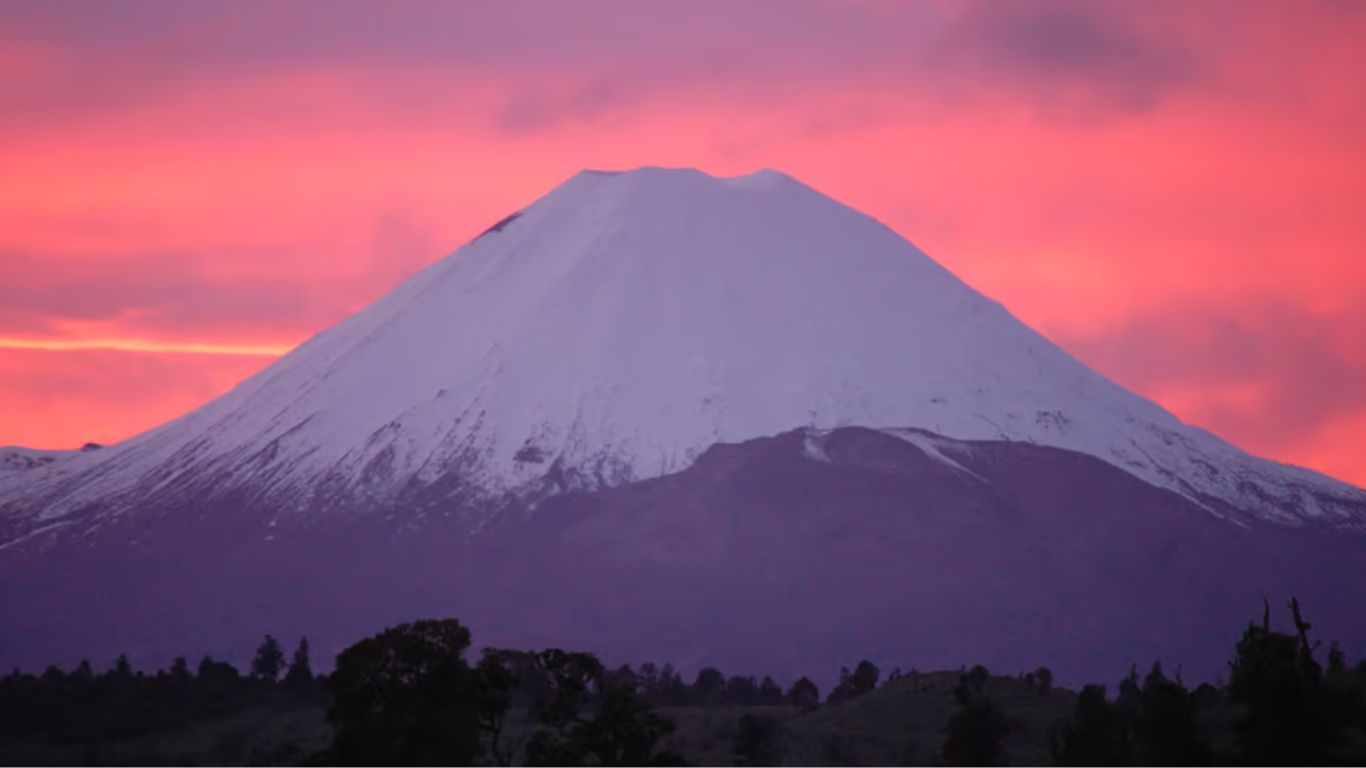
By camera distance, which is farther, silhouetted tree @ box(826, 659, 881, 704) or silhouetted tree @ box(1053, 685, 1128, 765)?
silhouetted tree @ box(826, 659, 881, 704)

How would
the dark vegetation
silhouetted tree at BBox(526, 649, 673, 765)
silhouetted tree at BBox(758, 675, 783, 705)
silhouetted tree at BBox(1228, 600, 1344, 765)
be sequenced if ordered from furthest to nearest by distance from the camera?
1. silhouetted tree at BBox(758, 675, 783, 705)
2. silhouetted tree at BBox(526, 649, 673, 765)
3. the dark vegetation
4. silhouetted tree at BBox(1228, 600, 1344, 765)

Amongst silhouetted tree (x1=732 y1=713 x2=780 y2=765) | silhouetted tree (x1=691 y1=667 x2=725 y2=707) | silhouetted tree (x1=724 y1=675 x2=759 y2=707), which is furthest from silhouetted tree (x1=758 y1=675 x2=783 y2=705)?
silhouetted tree (x1=732 y1=713 x2=780 y2=765)

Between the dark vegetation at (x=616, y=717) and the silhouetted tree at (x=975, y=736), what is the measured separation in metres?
0.14

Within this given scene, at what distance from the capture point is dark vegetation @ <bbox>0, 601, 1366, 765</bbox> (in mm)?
85500

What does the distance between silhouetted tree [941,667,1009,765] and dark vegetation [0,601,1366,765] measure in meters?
0.14

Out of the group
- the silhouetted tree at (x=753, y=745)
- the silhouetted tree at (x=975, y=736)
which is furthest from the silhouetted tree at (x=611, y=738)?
the silhouetted tree at (x=975, y=736)

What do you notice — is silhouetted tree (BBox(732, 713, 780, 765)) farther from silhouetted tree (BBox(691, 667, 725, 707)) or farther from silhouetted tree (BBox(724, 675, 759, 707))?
silhouetted tree (BBox(724, 675, 759, 707))

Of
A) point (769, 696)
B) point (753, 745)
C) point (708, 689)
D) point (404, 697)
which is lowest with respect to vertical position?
point (753, 745)

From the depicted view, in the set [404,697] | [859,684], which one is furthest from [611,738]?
[859,684]

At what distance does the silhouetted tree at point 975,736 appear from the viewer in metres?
101

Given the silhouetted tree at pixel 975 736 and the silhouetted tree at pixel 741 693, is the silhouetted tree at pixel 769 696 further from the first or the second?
the silhouetted tree at pixel 975 736

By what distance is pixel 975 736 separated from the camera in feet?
335

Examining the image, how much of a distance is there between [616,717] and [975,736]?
2236 centimetres

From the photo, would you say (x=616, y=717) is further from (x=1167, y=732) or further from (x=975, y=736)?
(x=1167, y=732)
